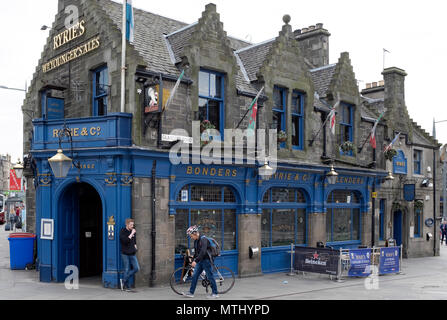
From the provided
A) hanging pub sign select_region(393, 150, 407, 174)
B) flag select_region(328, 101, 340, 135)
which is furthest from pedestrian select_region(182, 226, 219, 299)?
hanging pub sign select_region(393, 150, 407, 174)

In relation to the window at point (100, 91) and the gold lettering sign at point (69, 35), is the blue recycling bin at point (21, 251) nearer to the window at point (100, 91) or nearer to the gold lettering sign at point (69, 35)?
the window at point (100, 91)

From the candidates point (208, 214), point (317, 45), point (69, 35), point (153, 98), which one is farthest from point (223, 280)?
point (317, 45)

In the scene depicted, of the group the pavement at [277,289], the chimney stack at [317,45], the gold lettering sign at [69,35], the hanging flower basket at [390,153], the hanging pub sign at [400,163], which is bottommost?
the pavement at [277,289]

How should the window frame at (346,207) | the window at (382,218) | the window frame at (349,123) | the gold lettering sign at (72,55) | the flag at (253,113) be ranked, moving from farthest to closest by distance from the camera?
the window at (382,218) < the window frame at (349,123) < the window frame at (346,207) < the flag at (253,113) < the gold lettering sign at (72,55)

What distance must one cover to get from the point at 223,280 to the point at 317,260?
444 centimetres

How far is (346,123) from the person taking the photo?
2192 centimetres

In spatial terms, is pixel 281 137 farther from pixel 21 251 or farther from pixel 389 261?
pixel 21 251

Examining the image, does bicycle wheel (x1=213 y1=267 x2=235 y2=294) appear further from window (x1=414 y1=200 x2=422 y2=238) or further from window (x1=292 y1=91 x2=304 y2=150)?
window (x1=414 y1=200 x2=422 y2=238)

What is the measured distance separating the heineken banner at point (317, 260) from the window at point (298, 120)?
424 centimetres

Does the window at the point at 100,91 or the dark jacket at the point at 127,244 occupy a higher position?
the window at the point at 100,91

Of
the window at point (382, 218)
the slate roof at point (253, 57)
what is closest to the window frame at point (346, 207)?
the window at point (382, 218)

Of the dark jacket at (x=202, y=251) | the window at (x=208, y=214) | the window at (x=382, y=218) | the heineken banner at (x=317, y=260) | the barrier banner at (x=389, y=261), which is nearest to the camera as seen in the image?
the dark jacket at (x=202, y=251)

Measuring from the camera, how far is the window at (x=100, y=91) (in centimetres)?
1603
